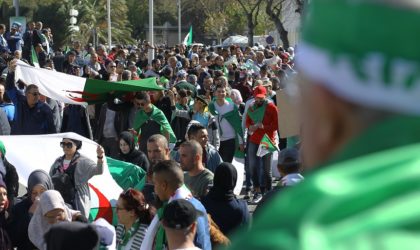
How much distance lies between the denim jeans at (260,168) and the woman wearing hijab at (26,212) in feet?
18.4

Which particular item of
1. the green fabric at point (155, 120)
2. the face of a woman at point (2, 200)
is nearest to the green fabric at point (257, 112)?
the green fabric at point (155, 120)

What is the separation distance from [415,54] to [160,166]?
229 inches

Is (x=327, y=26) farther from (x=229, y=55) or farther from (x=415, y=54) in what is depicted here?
(x=229, y=55)

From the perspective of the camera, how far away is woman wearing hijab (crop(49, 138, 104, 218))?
900cm

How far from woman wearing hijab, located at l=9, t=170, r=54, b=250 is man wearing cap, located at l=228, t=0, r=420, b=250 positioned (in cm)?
688

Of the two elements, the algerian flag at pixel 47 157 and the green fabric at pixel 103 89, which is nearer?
the algerian flag at pixel 47 157

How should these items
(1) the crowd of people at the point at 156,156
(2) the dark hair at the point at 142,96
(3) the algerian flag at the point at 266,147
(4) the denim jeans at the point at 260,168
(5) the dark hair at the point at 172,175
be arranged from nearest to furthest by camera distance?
(1) the crowd of people at the point at 156,156 → (5) the dark hair at the point at 172,175 → (2) the dark hair at the point at 142,96 → (3) the algerian flag at the point at 266,147 → (4) the denim jeans at the point at 260,168

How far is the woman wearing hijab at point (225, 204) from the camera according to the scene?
700 centimetres

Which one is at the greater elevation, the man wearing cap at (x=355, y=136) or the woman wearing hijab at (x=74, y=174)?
the man wearing cap at (x=355, y=136)

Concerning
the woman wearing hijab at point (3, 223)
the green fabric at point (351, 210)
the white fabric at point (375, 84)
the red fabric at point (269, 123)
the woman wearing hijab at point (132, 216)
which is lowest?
the red fabric at point (269, 123)

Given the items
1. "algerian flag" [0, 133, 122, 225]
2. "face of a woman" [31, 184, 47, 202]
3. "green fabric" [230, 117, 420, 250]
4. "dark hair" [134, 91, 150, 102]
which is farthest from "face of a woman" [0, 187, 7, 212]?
"green fabric" [230, 117, 420, 250]

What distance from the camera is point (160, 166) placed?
6.72 meters

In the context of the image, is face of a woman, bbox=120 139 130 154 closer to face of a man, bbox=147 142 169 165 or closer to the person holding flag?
face of a man, bbox=147 142 169 165

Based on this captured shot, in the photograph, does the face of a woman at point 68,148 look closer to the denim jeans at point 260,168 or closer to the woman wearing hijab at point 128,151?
the woman wearing hijab at point 128,151
